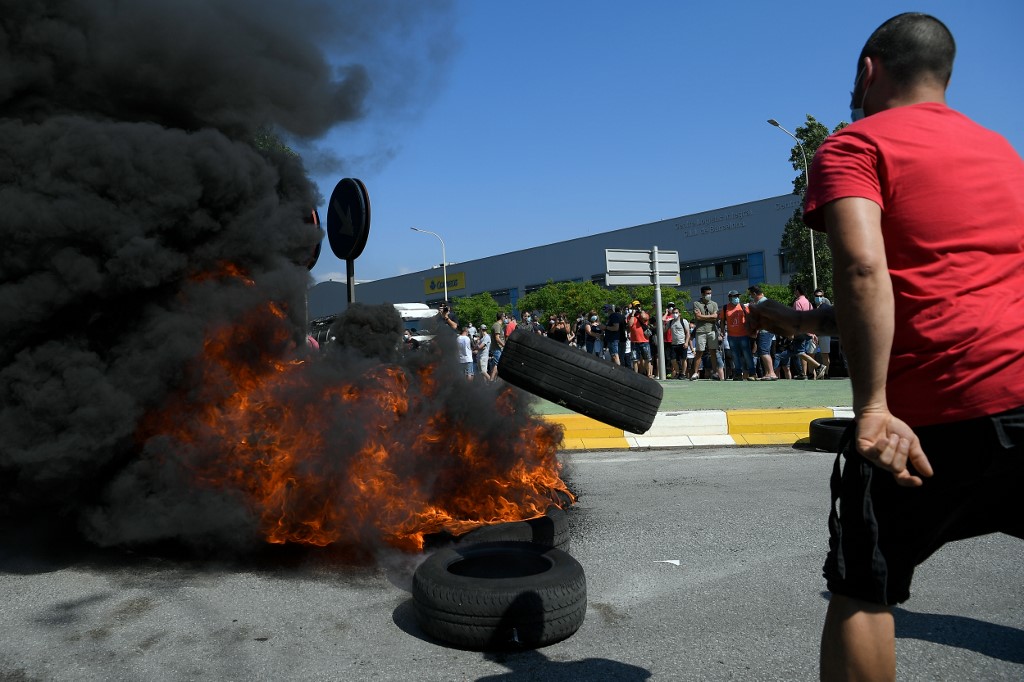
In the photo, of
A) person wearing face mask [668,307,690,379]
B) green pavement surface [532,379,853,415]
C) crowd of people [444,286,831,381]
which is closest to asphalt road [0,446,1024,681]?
green pavement surface [532,379,853,415]

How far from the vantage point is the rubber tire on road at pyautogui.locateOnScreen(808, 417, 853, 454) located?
7.53m

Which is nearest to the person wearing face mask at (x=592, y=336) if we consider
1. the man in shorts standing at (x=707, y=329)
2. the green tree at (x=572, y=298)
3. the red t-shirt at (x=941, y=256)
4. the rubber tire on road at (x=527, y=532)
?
the man in shorts standing at (x=707, y=329)

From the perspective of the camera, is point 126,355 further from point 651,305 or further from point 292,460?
point 651,305

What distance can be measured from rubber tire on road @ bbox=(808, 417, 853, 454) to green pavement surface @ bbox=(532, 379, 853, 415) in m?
1.55

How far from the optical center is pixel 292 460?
13.9 ft

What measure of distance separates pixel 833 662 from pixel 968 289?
0.94 metres

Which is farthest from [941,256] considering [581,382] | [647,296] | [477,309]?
[477,309]

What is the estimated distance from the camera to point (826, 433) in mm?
7613

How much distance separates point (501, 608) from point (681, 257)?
54.8 meters

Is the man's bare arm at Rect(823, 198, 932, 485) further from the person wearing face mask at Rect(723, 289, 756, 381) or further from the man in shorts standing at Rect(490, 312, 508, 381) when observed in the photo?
the man in shorts standing at Rect(490, 312, 508, 381)

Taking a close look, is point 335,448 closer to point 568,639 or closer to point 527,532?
point 527,532

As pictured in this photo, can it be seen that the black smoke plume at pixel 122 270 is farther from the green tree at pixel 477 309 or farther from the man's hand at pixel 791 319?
the green tree at pixel 477 309

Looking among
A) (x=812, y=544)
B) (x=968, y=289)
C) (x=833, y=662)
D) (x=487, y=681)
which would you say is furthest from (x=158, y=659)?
(x=812, y=544)

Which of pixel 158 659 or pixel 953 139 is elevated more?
pixel 953 139
